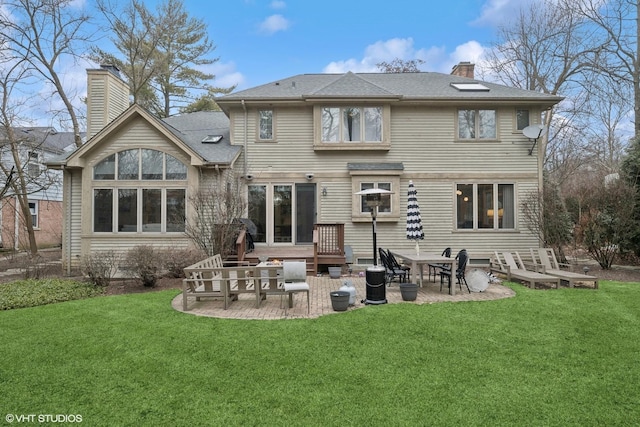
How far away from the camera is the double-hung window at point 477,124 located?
13062 millimetres

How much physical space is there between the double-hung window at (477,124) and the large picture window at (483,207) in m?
1.75

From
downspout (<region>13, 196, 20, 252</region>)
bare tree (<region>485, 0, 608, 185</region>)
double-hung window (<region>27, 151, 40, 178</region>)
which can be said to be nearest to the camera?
double-hung window (<region>27, 151, 40, 178</region>)

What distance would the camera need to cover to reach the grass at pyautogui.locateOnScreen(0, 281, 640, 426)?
11.4 feet

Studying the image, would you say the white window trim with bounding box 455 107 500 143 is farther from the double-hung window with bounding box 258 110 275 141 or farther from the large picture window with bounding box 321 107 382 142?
the double-hung window with bounding box 258 110 275 141

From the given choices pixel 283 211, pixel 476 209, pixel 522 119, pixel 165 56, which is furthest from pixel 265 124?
Answer: pixel 165 56

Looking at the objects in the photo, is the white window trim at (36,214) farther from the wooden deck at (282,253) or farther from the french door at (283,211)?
the wooden deck at (282,253)

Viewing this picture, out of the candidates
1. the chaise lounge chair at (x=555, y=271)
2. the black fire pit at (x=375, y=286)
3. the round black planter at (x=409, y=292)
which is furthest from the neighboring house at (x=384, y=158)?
the black fire pit at (x=375, y=286)

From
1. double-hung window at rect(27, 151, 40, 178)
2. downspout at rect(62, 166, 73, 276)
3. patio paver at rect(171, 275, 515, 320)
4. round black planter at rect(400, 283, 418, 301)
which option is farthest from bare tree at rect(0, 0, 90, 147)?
round black planter at rect(400, 283, 418, 301)

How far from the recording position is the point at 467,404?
3.60m

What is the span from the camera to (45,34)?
1609 centimetres

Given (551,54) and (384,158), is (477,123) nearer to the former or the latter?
(384,158)

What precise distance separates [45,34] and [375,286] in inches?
712

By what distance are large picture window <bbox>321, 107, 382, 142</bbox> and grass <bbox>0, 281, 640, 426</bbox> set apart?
7.40 metres

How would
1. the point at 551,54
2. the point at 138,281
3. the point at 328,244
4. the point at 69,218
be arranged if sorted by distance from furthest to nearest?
the point at 551,54 → the point at 69,218 → the point at 328,244 → the point at 138,281
